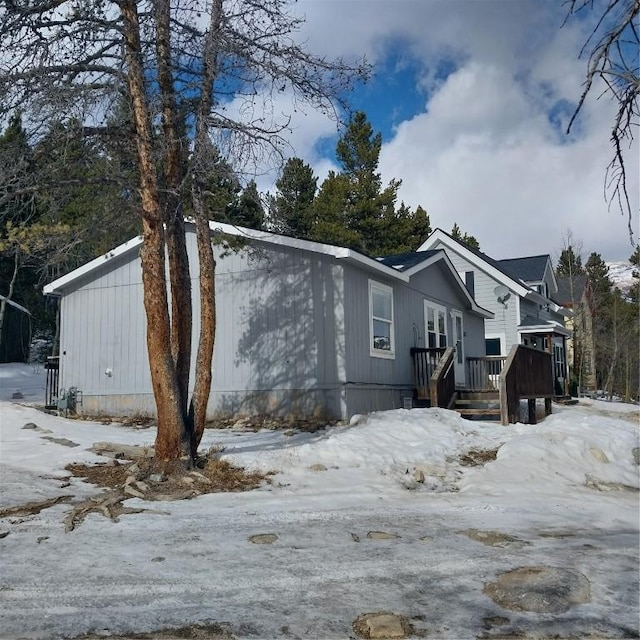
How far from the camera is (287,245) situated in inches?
523

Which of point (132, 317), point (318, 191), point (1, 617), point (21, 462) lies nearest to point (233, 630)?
point (1, 617)

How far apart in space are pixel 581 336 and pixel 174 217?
32902 millimetres

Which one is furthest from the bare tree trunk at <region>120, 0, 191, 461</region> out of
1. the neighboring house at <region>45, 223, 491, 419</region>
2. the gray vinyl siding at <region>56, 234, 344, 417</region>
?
the neighboring house at <region>45, 223, 491, 419</region>

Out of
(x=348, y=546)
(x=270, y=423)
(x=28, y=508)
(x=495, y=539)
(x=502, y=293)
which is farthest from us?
(x=502, y=293)

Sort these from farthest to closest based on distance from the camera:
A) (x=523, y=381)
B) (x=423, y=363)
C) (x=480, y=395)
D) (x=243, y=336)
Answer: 1. (x=423, y=363)
2. (x=480, y=395)
3. (x=523, y=381)
4. (x=243, y=336)

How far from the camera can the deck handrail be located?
13906 millimetres

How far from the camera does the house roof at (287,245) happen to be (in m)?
12.6

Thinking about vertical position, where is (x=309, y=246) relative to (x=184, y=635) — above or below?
above

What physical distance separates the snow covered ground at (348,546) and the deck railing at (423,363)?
565cm

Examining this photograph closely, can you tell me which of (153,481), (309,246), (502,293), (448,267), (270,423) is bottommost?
(153,481)

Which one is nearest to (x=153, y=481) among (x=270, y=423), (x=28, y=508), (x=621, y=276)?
(x=28, y=508)

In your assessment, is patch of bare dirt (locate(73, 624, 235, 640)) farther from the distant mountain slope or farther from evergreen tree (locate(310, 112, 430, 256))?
the distant mountain slope

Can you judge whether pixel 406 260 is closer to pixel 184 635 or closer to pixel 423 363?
pixel 423 363

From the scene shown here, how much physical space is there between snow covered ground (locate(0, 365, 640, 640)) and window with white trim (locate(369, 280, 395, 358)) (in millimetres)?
3925
